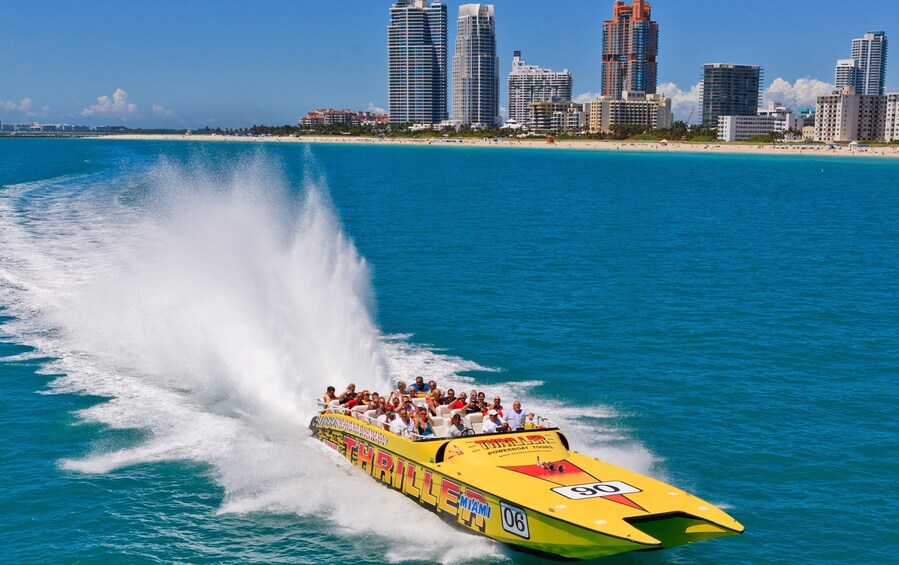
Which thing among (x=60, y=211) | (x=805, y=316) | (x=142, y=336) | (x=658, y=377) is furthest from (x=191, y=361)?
(x=60, y=211)

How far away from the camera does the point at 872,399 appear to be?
3164 centimetres

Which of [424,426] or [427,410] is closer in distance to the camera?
[424,426]

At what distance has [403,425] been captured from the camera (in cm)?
2322

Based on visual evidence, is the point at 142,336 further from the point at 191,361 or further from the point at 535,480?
the point at 535,480

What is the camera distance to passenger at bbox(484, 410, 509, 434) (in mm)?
22927

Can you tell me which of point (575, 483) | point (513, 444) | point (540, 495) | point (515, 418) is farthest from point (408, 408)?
point (540, 495)

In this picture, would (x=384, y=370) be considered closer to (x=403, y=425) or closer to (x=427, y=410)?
(x=427, y=410)

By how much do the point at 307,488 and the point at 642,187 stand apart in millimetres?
116588

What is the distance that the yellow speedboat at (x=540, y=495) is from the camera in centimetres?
1836

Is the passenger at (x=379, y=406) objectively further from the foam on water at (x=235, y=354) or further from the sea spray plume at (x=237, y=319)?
the sea spray plume at (x=237, y=319)

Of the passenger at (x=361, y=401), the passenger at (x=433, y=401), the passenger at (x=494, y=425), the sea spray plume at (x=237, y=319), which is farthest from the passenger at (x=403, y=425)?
the sea spray plume at (x=237, y=319)

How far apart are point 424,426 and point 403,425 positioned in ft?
1.71

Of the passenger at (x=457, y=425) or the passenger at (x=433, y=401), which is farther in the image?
the passenger at (x=433, y=401)

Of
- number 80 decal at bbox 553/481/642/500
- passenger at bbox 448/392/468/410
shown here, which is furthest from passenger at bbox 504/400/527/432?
number 80 decal at bbox 553/481/642/500
